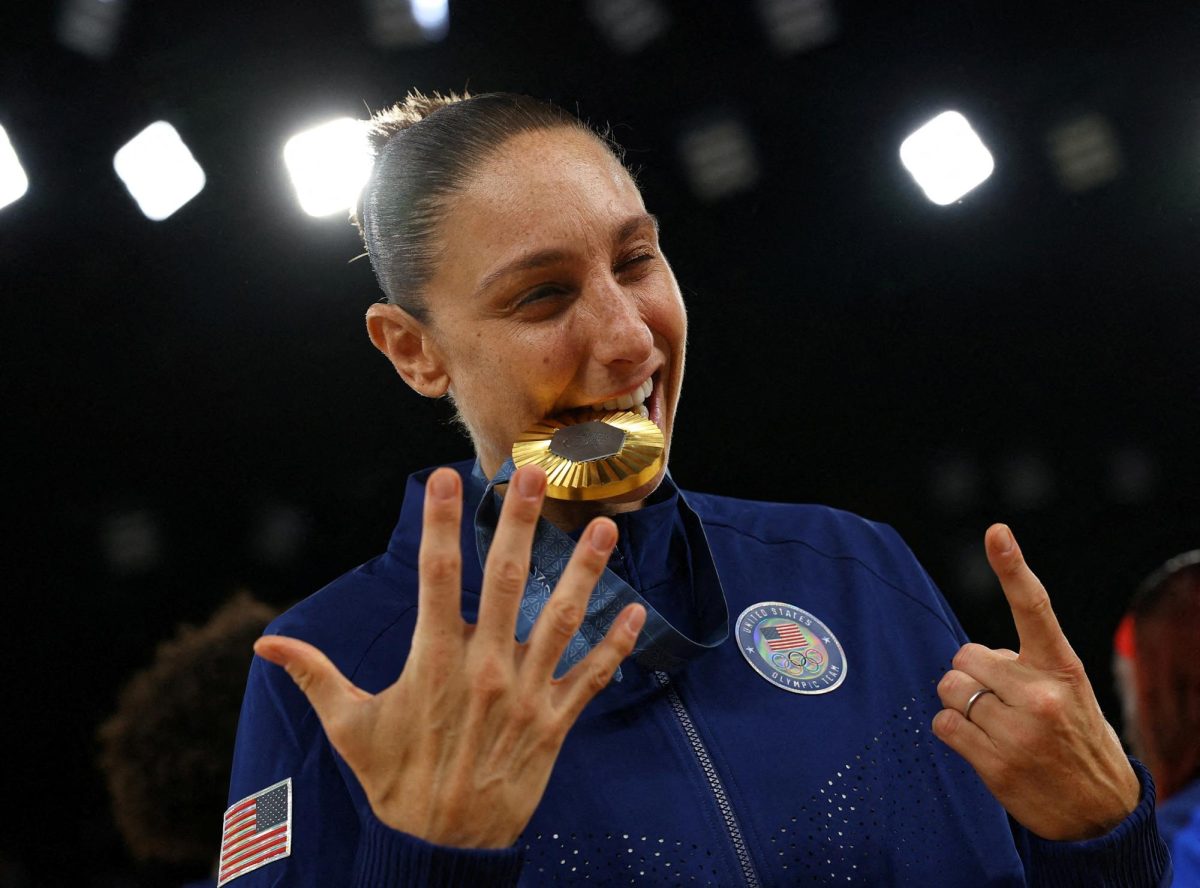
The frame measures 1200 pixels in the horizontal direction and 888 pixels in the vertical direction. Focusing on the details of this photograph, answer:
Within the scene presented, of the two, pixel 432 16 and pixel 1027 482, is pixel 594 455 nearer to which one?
pixel 432 16

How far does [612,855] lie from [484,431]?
510 mm

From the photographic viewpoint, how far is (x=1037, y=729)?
1096mm

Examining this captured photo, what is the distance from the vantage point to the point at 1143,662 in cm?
223

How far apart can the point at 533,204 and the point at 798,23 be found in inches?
71.9

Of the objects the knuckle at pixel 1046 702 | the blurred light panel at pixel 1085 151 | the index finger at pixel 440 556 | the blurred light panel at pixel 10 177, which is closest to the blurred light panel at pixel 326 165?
the blurred light panel at pixel 10 177

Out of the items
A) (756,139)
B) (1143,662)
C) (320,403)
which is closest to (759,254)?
(756,139)

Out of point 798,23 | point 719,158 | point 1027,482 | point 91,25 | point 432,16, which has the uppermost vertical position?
point 91,25

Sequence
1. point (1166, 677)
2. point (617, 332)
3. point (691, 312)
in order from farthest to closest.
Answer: point (691, 312), point (1166, 677), point (617, 332)

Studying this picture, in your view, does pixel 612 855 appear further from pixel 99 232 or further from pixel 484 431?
pixel 99 232

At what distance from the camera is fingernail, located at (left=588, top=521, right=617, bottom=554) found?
940 mm

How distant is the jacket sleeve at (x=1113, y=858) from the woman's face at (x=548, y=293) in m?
0.54

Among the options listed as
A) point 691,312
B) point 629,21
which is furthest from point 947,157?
point 629,21

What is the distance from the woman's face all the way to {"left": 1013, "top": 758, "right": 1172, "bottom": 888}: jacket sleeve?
21.4 inches

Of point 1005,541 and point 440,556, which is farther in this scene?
point 1005,541
